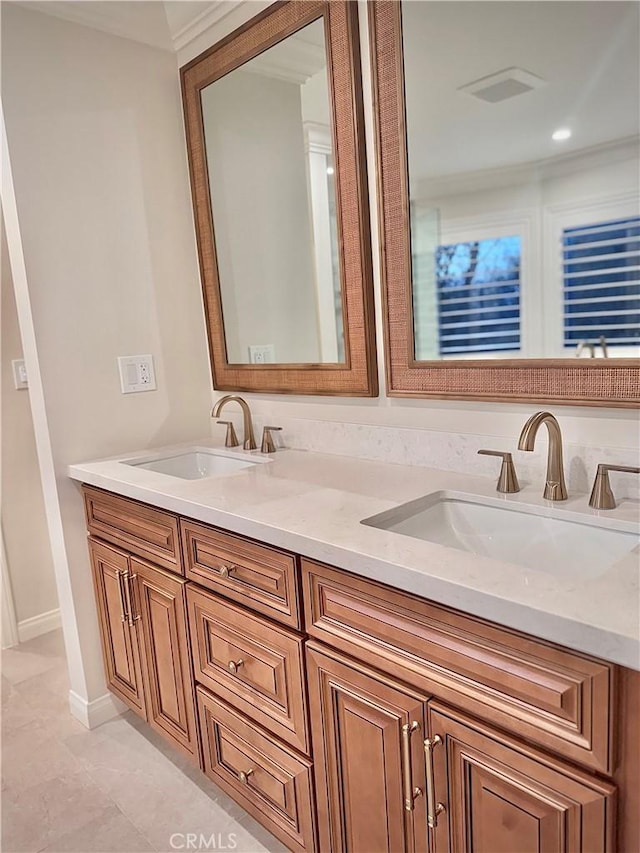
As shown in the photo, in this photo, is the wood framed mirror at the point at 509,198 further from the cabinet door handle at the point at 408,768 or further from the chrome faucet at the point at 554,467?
the cabinet door handle at the point at 408,768

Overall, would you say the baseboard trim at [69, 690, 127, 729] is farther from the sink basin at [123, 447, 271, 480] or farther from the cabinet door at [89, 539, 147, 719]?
the sink basin at [123, 447, 271, 480]

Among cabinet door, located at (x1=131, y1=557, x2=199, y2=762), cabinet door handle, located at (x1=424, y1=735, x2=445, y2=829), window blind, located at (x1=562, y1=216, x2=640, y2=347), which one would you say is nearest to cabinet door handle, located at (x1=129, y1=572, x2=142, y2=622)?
cabinet door, located at (x1=131, y1=557, x2=199, y2=762)

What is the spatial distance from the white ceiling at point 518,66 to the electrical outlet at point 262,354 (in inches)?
29.6

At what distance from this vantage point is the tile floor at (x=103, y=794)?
63.1 inches

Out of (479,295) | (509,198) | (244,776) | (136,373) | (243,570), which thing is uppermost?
(509,198)

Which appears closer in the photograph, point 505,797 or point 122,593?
point 505,797

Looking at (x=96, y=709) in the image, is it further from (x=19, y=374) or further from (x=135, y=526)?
(x=19, y=374)

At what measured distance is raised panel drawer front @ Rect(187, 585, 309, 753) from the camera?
127cm

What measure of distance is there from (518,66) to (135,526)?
1.49 metres

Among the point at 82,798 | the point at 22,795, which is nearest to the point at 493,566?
the point at 82,798

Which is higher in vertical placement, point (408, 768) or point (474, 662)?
point (474, 662)

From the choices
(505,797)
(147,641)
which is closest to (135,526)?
(147,641)

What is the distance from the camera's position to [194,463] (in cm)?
213

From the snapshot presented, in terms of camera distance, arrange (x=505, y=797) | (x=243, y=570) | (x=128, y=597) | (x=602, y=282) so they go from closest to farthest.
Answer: (x=505, y=797) → (x=602, y=282) → (x=243, y=570) → (x=128, y=597)
